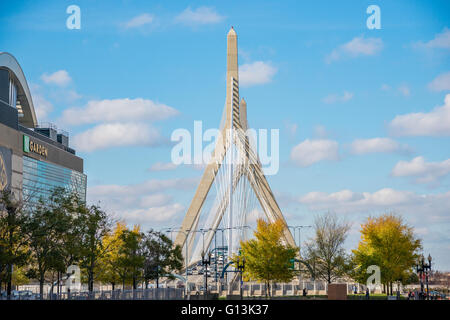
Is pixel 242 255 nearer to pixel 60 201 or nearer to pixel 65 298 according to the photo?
pixel 60 201

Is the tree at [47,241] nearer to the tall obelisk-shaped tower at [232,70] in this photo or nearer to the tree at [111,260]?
the tree at [111,260]

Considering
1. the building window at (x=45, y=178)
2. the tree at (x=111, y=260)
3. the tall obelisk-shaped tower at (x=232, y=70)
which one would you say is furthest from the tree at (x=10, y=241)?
the building window at (x=45, y=178)

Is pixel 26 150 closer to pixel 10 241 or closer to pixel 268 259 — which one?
pixel 268 259

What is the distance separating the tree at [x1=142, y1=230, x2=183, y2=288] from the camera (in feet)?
210

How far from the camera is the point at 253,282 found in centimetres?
7269

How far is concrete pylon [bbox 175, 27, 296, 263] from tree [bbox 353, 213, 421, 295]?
1138 centimetres

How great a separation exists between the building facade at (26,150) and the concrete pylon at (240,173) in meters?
14.2

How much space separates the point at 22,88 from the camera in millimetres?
109250

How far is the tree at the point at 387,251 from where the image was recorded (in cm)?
5800

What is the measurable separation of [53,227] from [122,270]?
17893mm

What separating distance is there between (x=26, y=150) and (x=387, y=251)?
200ft

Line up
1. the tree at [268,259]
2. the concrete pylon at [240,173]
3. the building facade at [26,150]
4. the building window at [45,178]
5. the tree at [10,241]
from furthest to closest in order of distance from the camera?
the building window at [45,178] < the building facade at [26,150] < the concrete pylon at [240,173] < the tree at [268,259] < the tree at [10,241]

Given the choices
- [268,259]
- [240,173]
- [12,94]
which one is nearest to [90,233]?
[268,259]

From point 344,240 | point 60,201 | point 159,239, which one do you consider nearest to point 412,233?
point 344,240
